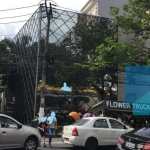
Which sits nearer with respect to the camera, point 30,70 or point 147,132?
point 147,132

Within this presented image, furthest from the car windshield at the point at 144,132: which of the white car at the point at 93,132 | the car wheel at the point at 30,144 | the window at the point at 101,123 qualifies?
the car wheel at the point at 30,144

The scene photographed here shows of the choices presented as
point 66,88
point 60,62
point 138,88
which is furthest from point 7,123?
point 60,62

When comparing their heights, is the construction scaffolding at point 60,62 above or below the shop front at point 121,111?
above

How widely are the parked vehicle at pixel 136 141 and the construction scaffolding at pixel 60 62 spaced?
19.2 m

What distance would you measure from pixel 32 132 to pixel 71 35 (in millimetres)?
19970

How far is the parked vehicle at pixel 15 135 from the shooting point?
38.5 feet

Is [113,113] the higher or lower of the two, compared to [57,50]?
lower

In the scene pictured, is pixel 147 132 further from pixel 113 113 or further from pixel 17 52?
pixel 17 52

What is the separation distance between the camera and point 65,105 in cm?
3014

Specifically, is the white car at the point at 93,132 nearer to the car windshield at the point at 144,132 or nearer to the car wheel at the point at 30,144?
the car wheel at the point at 30,144

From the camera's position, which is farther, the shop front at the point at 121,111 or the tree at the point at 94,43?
the tree at the point at 94,43

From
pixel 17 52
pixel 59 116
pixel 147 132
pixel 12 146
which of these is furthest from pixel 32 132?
pixel 17 52

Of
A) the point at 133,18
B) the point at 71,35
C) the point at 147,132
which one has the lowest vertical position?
the point at 147,132

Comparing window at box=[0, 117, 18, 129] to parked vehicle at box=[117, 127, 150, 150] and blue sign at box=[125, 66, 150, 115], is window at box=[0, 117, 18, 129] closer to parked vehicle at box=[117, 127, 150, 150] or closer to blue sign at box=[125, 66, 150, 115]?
parked vehicle at box=[117, 127, 150, 150]
